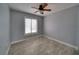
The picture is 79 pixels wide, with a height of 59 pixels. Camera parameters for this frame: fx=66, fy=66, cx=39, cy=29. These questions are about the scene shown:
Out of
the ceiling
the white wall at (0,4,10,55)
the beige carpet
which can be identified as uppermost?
the ceiling

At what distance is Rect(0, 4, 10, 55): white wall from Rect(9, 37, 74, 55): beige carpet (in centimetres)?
13

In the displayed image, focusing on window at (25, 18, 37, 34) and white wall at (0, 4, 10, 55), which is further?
window at (25, 18, 37, 34)

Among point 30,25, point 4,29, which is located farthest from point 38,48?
point 4,29

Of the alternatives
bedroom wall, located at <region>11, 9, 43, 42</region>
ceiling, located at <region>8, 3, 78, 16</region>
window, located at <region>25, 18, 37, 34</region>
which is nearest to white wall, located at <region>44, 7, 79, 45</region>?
ceiling, located at <region>8, 3, 78, 16</region>

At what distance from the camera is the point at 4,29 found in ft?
4.21

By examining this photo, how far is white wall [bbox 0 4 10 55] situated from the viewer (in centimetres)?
125

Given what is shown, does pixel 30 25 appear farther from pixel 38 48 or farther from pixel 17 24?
pixel 38 48

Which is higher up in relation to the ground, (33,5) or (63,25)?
(33,5)

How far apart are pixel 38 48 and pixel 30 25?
20.0 inches

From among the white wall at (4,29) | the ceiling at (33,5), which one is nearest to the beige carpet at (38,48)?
the white wall at (4,29)

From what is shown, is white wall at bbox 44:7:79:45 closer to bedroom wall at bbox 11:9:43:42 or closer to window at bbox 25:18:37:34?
window at bbox 25:18:37:34

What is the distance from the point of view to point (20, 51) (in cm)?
134

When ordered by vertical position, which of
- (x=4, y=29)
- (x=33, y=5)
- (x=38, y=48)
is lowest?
(x=38, y=48)

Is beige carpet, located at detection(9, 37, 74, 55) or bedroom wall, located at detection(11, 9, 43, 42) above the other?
bedroom wall, located at detection(11, 9, 43, 42)
